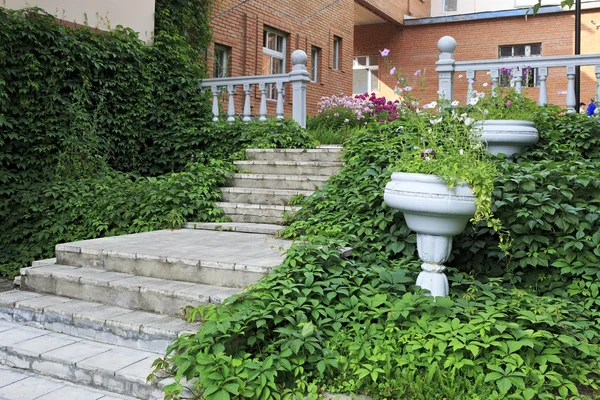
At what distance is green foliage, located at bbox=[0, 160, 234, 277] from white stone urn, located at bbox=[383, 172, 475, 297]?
3.03 m

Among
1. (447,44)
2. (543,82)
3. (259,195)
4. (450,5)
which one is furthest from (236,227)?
(450,5)

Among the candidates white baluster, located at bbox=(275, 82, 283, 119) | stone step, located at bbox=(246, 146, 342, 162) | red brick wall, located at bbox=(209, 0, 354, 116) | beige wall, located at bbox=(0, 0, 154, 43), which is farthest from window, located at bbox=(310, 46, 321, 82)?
stone step, located at bbox=(246, 146, 342, 162)

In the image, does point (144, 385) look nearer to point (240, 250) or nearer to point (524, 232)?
point (240, 250)

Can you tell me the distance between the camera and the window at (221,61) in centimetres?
1120

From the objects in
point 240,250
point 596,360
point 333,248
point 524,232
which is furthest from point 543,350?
point 240,250

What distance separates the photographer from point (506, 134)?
5078 mm

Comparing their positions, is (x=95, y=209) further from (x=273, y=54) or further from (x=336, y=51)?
(x=336, y=51)

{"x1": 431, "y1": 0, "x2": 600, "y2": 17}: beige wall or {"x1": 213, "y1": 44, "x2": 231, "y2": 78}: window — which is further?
{"x1": 431, "y1": 0, "x2": 600, "y2": 17}: beige wall

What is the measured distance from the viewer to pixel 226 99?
1058 centimetres

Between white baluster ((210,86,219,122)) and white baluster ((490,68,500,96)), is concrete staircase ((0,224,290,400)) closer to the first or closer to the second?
white baluster ((490,68,500,96))

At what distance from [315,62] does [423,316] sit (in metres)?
13.3

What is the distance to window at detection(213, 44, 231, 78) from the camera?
36.7 feet

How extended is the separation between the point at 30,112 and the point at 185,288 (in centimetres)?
434

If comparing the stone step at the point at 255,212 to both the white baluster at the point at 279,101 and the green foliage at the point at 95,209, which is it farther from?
the white baluster at the point at 279,101
